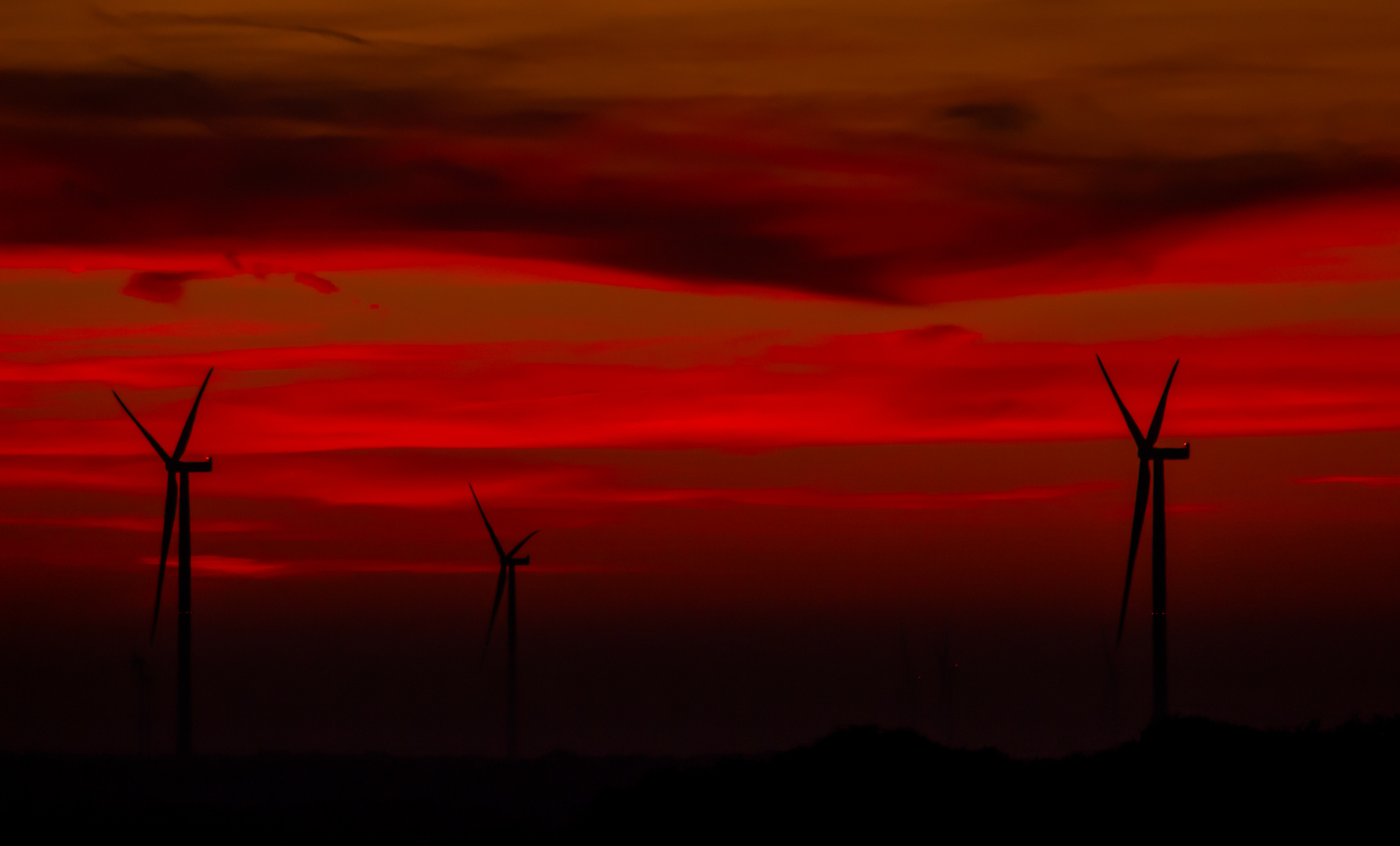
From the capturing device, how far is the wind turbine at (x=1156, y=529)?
83.2m

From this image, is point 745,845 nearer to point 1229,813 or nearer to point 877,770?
point 877,770

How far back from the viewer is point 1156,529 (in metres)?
86.4

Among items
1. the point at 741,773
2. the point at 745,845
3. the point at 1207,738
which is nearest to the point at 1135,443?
the point at 1207,738

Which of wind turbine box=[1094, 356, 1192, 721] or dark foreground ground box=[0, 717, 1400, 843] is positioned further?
wind turbine box=[1094, 356, 1192, 721]

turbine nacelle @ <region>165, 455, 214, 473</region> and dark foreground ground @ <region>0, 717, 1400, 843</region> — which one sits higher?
turbine nacelle @ <region>165, 455, 214, 473</region>

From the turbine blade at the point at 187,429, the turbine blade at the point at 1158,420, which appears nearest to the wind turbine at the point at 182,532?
the turbine blade at the point at 187,429

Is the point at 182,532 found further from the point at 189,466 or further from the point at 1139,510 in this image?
the point at 1139,510

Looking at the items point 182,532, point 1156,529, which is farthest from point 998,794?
point 182,532

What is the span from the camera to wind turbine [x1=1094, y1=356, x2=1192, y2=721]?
273 feet

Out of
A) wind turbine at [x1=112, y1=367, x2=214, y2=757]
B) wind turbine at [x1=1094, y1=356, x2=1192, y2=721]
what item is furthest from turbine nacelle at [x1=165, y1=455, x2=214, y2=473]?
wind turbine at [x1=1094, y1=356, x2=1192, y2=721]

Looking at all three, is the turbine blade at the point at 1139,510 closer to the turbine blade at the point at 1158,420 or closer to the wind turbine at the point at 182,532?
the turbine blade at the point at 1158,420

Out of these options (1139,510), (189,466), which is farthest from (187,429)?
(1139,510)

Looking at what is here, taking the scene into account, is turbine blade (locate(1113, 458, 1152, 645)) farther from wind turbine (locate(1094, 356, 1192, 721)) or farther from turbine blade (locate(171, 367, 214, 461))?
turbine blade (locate(171, 367, 214, 461))

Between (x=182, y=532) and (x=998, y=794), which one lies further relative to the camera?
(x=182, y=532)
